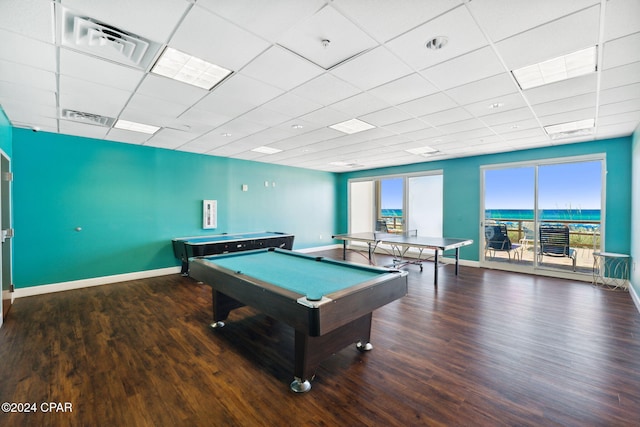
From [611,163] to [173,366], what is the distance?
23.2 feet

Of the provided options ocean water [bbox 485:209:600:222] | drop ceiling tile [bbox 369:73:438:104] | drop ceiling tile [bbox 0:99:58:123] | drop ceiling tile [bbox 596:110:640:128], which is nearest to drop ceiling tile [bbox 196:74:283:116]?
drop ceiling tile [bbox 369:73:438:104]

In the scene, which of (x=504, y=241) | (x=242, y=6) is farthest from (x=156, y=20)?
(x=504, y=241)

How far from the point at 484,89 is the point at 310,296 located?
2739 mm

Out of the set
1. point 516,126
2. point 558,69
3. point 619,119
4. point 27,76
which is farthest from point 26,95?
Answer: point 619,119

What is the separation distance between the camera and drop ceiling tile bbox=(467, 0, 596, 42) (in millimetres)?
1634

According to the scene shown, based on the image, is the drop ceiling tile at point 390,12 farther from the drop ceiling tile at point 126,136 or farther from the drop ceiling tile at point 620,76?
the drop ceiling tile at point 126,136

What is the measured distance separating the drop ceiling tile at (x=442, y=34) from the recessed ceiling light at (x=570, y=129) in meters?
3.08

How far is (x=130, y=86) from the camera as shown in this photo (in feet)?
8.93

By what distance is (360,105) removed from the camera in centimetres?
327

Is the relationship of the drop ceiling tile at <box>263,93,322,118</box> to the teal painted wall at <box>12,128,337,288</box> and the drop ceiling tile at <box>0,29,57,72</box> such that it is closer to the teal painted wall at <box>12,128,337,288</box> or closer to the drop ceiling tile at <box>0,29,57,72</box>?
the drop ceiling tile at <box>0,29,57,72</box>

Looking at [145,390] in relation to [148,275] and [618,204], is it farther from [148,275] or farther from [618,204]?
[618,204]

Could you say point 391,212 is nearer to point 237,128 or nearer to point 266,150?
point 266,150

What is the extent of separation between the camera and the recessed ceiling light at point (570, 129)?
393 centimetres

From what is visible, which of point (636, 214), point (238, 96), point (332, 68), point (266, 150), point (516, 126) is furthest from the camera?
point (266, 150)
